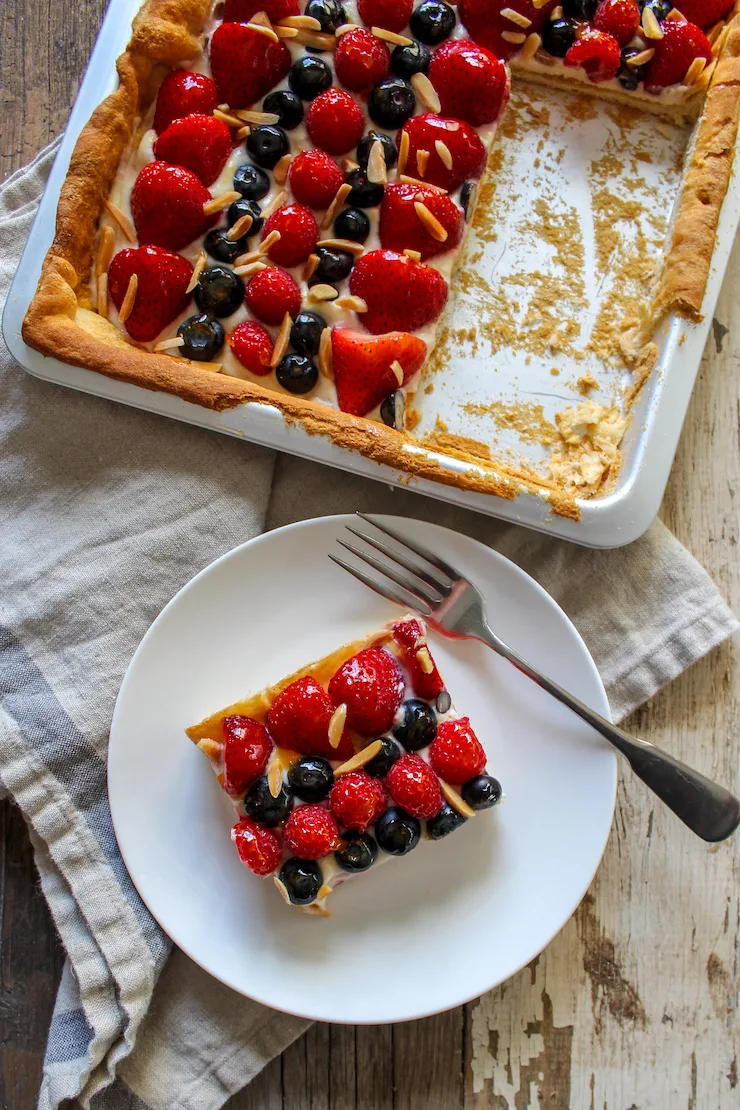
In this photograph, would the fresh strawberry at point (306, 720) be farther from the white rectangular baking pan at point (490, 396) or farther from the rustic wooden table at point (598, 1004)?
the rustic wooden table at point (598, 1004)

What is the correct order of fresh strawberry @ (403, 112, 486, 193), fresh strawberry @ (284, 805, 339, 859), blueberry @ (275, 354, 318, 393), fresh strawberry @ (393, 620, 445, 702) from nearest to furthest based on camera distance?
fresh strawberry @ (284, 805, 339, 859) → fresh strawberry @ (393, 620, 445, 702) → blueberry @ (275, 354, 318, 393) → fresh strawberry @ (403, 112, 486, 193)

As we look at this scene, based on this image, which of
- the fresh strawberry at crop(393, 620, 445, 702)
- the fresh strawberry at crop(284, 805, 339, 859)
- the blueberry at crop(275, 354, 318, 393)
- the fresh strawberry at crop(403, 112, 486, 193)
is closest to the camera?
the fresh strawberry at crop(284, 805, 339, 859)

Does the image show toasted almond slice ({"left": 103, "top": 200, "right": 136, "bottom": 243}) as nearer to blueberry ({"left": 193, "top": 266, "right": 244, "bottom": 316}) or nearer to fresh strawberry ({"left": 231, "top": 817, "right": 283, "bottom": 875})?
blueberry ({"left": 193, "top": 266, "right": 244, "bottom": 316})

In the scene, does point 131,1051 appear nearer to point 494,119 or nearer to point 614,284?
point 614,284

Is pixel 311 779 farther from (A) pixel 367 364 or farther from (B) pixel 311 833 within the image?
(A) pixel 367 364

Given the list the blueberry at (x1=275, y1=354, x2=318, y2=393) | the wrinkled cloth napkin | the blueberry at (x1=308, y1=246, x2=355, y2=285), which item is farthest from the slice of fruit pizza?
the blueberry at (x1=308, y1=246, x2=355, y2=285)

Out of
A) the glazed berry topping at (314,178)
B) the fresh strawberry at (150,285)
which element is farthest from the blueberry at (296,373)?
the glazed berry topping at (314,178)

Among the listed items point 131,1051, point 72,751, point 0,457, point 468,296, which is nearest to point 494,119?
point 468,296
